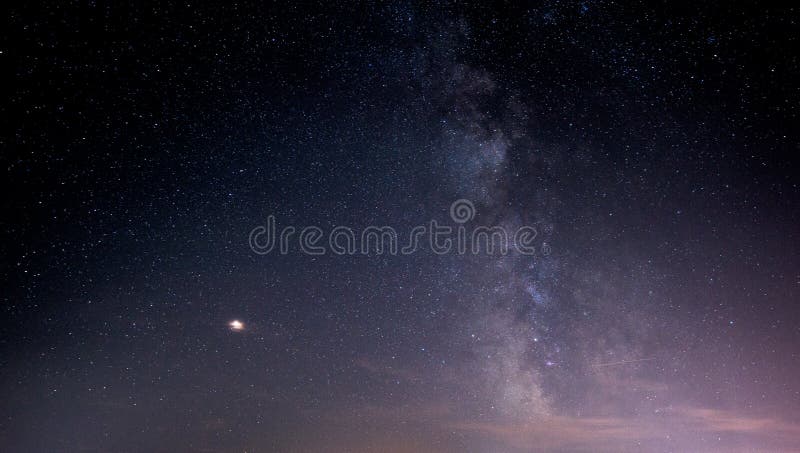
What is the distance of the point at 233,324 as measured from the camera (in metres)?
12.7

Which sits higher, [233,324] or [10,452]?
[233,324]

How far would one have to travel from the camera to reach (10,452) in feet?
61.9

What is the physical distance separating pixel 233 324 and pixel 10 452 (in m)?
14.5

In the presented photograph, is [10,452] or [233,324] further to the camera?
[10,452]
